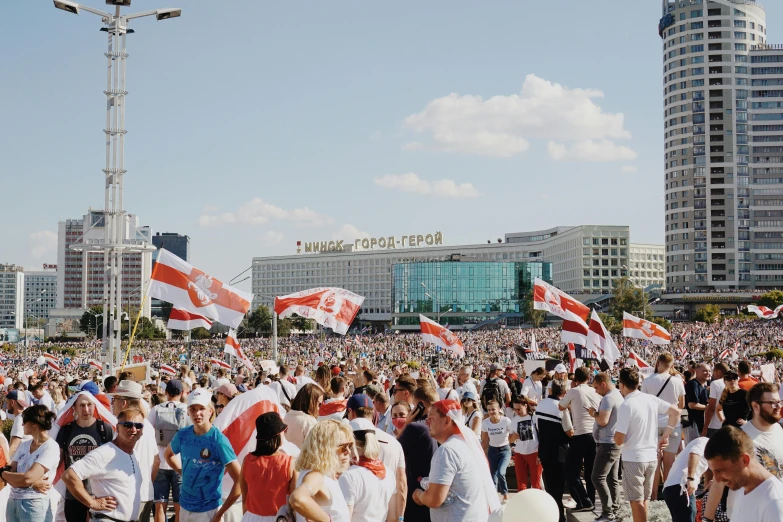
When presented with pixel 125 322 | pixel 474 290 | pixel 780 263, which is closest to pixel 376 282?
pixel 474 290

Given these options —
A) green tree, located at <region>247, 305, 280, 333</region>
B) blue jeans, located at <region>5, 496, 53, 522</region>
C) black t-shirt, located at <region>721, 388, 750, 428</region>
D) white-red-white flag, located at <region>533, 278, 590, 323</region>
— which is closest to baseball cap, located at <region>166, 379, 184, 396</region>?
blue jeans, located at <region>5, 496, 53, 522</region>

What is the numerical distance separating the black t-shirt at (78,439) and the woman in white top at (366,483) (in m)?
2.53

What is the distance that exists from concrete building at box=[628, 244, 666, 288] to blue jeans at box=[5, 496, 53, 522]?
17413cm

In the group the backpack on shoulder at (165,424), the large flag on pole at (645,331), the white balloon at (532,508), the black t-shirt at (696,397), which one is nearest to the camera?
the white balloon at (532,508)

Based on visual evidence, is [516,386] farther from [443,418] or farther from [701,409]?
[443,418]

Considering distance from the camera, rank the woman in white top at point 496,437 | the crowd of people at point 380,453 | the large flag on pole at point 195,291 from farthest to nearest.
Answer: the large flag on pole at point 195,291, the woman in white top at point 496,437, the crowd of people at point 380,453

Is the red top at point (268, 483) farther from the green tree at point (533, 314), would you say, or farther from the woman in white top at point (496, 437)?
the green tree at point (533, 314)

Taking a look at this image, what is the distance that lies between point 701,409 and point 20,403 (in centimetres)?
842

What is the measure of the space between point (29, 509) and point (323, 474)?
273 cm

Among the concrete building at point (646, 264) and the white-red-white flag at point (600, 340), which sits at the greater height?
Result: the concrete building at point (646, 264)

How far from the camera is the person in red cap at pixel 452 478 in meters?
5.63

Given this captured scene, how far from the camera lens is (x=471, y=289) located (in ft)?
487

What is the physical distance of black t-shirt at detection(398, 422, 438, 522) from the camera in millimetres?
6789

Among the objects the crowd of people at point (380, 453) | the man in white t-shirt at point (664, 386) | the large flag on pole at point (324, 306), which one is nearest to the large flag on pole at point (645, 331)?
the large flag on pole at point (324, 306)
